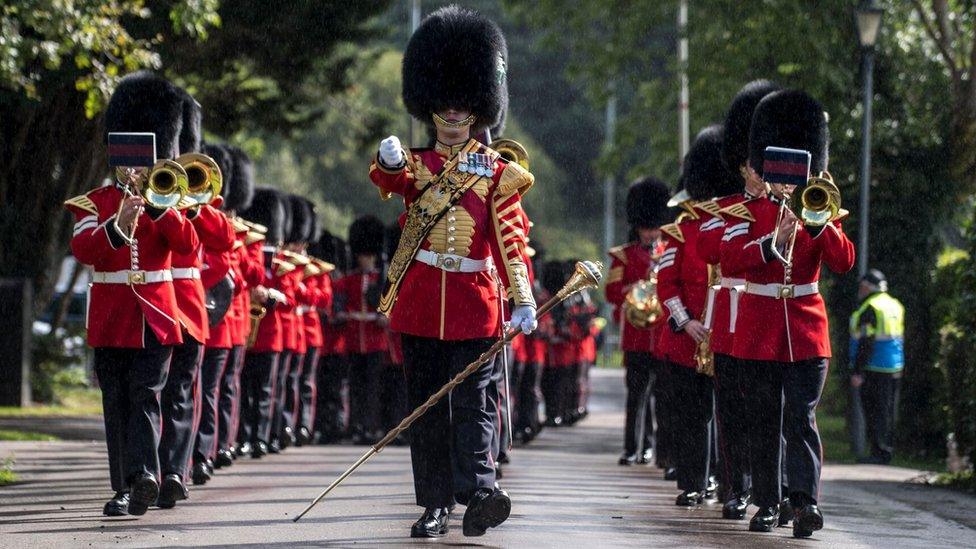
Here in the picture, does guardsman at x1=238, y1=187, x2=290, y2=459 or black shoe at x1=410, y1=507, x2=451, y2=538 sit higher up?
guardsman at x1=238, y1=187, x2=290, y2=459

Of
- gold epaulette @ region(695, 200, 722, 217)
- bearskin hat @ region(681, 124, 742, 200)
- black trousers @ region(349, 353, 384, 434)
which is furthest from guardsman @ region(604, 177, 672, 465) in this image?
gold epaulette @ region(695, 200, 722, 217)

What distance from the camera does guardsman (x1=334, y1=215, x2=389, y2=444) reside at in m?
18.1

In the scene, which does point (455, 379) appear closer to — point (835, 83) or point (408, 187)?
point (408, 187)

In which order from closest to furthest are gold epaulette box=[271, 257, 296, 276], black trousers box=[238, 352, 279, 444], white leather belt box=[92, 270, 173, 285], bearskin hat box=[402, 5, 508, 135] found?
bearskin hat box=[402, 5, 508, 135], white leather belt box=[92, 270, 173, 285], black trousers box=[238, 352, 279, 444], gold epaulette box=[271, 257, 296, 276]

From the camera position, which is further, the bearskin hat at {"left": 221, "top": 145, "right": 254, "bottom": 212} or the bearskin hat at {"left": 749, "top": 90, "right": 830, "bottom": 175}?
the bearskin hat at {"left": 221, "top": 145, "right": 254, "bottom": 212}

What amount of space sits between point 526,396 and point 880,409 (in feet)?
13.0

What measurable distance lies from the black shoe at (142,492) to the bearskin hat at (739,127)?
150 inches

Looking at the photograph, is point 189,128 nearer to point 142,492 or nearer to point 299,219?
point 142,492

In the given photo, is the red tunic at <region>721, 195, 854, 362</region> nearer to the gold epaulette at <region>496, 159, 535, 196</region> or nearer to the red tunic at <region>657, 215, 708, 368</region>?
the gold epaulette at <region>496, 159, 535, 196</region>

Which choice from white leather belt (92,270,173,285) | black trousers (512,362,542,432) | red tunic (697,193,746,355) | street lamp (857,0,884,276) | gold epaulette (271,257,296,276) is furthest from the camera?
black trousers (512,362,542,432)

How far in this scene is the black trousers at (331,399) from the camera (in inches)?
731

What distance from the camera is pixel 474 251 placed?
29.6ft

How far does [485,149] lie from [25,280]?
1154 cm

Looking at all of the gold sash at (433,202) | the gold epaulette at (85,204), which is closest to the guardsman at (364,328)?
the gold epaulette at (85,204)
